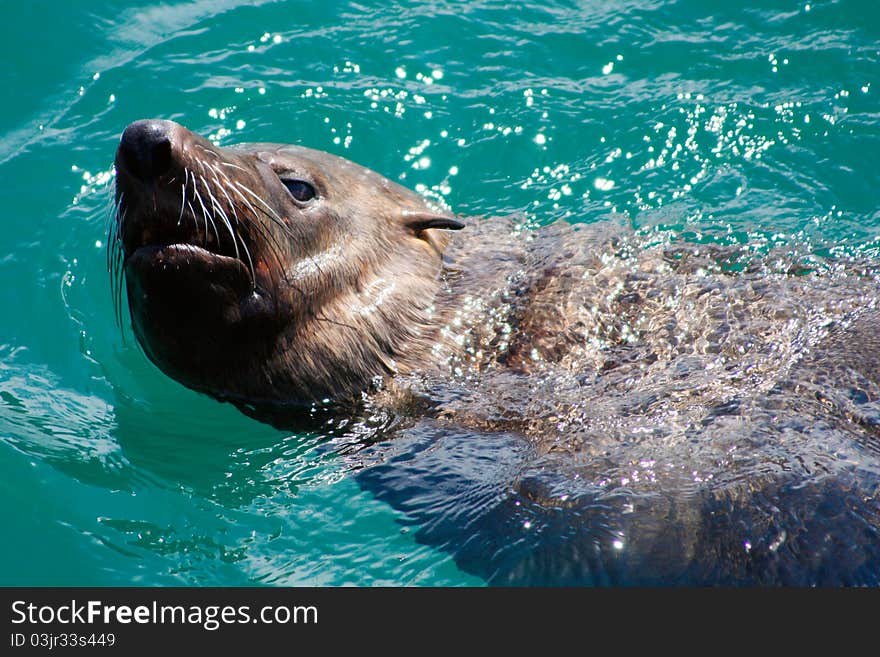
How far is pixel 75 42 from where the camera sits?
916cm

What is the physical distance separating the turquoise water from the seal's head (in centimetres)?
62

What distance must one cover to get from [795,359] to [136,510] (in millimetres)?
3511

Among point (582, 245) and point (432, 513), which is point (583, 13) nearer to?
point (582, 245)

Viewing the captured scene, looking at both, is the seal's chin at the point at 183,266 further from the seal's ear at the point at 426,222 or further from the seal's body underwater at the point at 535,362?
the seal's ear at the point at 426,222

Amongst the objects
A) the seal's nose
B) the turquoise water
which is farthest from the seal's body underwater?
the turquoise water

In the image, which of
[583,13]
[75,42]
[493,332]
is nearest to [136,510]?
[493,332]

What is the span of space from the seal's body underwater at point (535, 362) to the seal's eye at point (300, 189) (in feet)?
0.06

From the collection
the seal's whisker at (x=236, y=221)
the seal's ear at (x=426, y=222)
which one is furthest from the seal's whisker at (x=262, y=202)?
the seal's ear at (x=426, y=222)

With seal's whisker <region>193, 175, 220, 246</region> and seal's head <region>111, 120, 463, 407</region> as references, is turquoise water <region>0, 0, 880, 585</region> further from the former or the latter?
seal's whisker <region>193, 175, 220, 246</region>

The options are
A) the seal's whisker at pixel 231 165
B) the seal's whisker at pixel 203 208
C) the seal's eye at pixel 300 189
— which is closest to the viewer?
the seal's whisker at pixel 203 208

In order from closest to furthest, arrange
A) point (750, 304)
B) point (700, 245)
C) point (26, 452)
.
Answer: point (750, 304)
point (26, 452)
point (700, 245)

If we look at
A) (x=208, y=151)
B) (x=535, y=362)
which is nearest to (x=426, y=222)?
(x=535, y=362)

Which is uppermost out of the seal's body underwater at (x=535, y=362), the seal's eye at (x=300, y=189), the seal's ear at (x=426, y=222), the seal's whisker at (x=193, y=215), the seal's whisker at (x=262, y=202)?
the seal's eye at (x=300, y=189)

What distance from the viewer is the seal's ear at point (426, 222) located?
5562 mm
